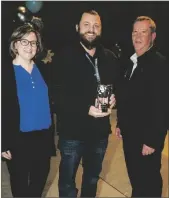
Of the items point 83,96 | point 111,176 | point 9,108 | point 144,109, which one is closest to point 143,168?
point 144,109

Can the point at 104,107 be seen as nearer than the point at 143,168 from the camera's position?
Yes

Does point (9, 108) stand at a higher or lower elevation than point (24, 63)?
lower

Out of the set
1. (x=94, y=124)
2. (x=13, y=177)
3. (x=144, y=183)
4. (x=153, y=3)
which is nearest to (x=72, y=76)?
(x=94, y=124)

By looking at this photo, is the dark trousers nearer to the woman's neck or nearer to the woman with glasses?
the woman with glasses

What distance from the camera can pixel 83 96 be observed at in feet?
8.84

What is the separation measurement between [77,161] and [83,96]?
0.57 meters

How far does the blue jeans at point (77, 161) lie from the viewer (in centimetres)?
280

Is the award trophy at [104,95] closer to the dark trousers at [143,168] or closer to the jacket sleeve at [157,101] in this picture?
the jacket sleeve at [157,101]

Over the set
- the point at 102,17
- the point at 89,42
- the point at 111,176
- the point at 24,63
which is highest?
the point at 102,17

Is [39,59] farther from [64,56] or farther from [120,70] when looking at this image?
[120,70]

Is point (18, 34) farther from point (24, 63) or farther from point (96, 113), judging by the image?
point (96, 113)

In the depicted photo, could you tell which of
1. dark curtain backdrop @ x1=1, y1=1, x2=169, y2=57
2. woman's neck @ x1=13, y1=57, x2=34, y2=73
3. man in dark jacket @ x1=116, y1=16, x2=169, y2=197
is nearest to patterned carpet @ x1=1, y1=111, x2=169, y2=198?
man in dark jacket @ x1=116, y1=16, x2=169, y2=197

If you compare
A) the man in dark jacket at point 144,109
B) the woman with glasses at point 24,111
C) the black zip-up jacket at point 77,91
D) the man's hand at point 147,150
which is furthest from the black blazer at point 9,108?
the man's hand at point 147,150

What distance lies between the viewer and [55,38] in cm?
988
